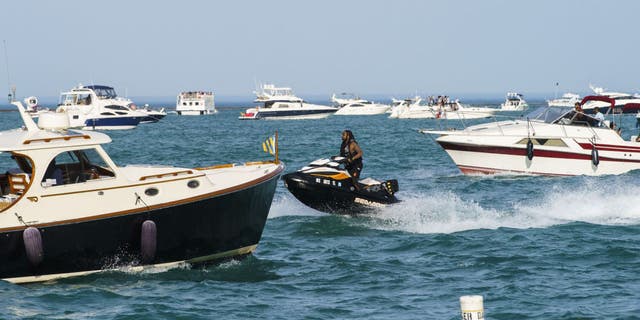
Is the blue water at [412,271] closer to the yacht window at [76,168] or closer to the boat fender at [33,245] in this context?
the boat fender at [33,245]

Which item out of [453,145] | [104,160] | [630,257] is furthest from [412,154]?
[104,160]

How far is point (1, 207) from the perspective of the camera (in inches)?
528

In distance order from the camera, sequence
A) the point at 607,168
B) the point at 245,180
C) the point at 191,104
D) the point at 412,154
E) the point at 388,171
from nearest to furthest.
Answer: the point at 245,180 < the point at 607,168 < the point at 388,171 < the point at 412,154 < the point at 191,104

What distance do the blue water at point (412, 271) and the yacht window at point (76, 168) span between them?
144 cm

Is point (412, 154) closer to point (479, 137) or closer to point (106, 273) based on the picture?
point (479, 137)

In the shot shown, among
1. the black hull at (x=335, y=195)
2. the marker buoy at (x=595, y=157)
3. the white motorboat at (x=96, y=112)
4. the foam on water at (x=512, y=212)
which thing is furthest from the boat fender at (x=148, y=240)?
the white motorboat at (x=96, y=112)

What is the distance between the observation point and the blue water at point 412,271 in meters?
12.3

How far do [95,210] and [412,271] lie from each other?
4861 millimetres

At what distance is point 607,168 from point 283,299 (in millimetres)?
17120

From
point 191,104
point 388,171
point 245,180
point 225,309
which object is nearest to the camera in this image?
point 225,309

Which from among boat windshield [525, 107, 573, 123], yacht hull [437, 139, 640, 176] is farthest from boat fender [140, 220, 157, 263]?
boat windshield [525, 107, 573, 123]

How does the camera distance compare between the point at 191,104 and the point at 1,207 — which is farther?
the point at 191,104

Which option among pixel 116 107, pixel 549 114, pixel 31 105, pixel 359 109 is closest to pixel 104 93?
pixel 116 107

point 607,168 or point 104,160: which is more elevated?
point 104,160
